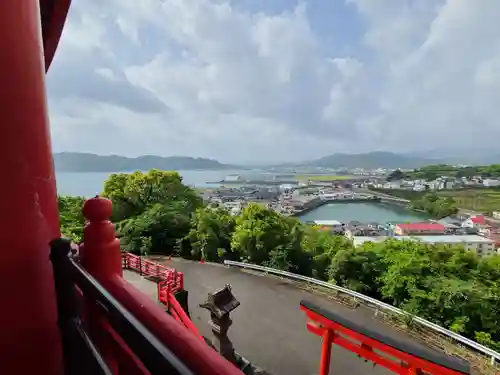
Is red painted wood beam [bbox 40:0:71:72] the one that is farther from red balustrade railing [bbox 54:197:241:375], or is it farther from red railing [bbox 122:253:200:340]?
red railing [bbox 122:253:200:340]

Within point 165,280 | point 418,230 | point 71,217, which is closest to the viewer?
point 165,280

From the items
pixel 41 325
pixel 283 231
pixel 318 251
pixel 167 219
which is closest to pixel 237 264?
pixel 283 231

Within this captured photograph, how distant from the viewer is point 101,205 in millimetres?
1356

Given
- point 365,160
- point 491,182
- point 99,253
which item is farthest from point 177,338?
point 365,160

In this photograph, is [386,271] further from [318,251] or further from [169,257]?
[169,257]

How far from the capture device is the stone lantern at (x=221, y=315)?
4926 millimetres

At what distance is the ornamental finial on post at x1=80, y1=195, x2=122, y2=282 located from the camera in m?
1.35

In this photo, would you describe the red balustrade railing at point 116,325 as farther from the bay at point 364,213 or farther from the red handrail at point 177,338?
the bay at point 364,213

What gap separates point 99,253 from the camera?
4.50 feet

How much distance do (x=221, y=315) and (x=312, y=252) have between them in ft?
26.9

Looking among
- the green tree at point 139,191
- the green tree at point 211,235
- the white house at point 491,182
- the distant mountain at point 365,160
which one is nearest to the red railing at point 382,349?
the green tree at point 211,235

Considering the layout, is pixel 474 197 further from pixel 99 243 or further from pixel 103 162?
pixel 103 162

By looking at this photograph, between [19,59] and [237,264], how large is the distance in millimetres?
11401

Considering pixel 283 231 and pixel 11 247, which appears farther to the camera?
pixel 283 231
